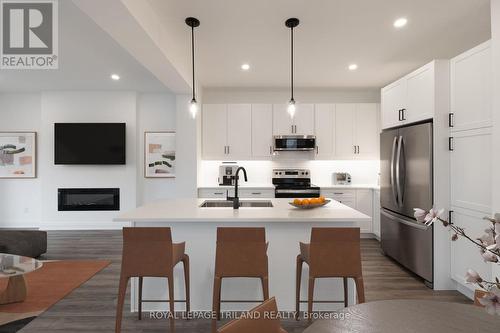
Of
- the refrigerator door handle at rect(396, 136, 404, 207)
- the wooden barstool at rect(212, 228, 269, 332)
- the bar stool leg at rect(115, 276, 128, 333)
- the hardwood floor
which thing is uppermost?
the refrigerator door handle at rect(396, 136, 404, 207)

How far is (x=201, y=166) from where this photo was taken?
547cm

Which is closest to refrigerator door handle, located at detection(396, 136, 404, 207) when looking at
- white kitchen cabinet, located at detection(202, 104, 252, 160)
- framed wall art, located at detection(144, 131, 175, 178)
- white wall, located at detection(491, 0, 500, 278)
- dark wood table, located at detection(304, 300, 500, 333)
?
white wall, located at detection(491, 0, 500, 278)

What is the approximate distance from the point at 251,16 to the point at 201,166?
3.12 metres

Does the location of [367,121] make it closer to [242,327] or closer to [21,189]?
[242,327]

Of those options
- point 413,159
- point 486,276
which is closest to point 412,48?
point 413,159

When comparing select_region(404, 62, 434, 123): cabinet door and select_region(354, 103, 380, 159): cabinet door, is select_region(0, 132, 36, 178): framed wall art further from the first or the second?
select_region(404, 62, 434, 123): cabinet door

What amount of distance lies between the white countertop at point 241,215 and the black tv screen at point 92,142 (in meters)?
3.46

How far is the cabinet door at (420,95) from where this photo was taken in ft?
10.1

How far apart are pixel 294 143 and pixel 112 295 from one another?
12.0 feet

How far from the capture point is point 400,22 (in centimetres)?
303

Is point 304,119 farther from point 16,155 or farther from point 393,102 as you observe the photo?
point 16,155

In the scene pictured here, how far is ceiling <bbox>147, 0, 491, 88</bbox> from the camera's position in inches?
108

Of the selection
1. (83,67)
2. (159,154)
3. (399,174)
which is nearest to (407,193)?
(399,174)

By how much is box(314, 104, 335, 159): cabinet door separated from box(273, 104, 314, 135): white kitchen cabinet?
113mm
